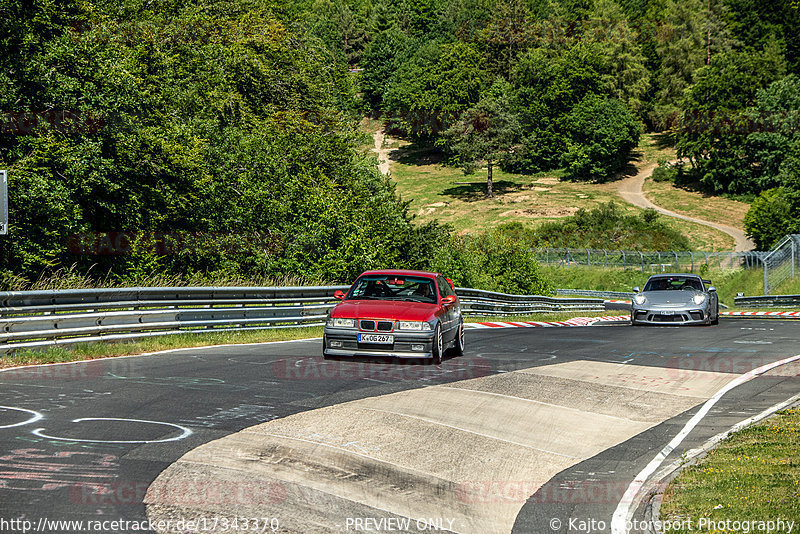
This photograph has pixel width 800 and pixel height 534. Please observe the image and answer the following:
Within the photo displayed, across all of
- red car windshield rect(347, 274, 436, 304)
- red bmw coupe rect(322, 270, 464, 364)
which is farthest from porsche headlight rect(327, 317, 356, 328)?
red car windshield rect(347, 274, 436, 304)

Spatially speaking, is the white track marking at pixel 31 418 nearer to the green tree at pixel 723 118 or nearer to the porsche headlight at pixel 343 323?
the porsche headlight at pixel 343 323

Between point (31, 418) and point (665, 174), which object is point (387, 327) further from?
point (665, 174)

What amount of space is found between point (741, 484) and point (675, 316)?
15965 millimetres

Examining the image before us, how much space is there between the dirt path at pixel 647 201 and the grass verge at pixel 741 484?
67.4 m

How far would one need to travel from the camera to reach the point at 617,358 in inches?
594

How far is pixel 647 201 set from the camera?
91125 mm

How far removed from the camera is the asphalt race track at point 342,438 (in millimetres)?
5504

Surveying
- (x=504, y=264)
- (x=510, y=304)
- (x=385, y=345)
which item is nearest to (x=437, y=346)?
(x=385, y=345)

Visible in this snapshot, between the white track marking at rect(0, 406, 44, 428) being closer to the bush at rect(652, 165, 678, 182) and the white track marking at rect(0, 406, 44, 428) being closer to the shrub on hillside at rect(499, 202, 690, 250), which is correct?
the shrub on hillside at rect(499, 202, 690, 250)

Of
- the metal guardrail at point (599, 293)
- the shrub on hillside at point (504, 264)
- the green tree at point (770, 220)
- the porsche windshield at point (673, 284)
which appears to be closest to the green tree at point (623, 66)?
the green tree at point (770, 220)

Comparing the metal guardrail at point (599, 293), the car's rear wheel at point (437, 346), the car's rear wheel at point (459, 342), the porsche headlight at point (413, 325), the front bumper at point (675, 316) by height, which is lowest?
the metal guardrail at point (599, 293)

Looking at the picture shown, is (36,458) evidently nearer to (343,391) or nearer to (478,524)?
(478,524)

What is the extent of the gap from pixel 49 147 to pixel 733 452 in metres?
19.9

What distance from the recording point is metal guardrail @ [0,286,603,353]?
1233 centimetres
